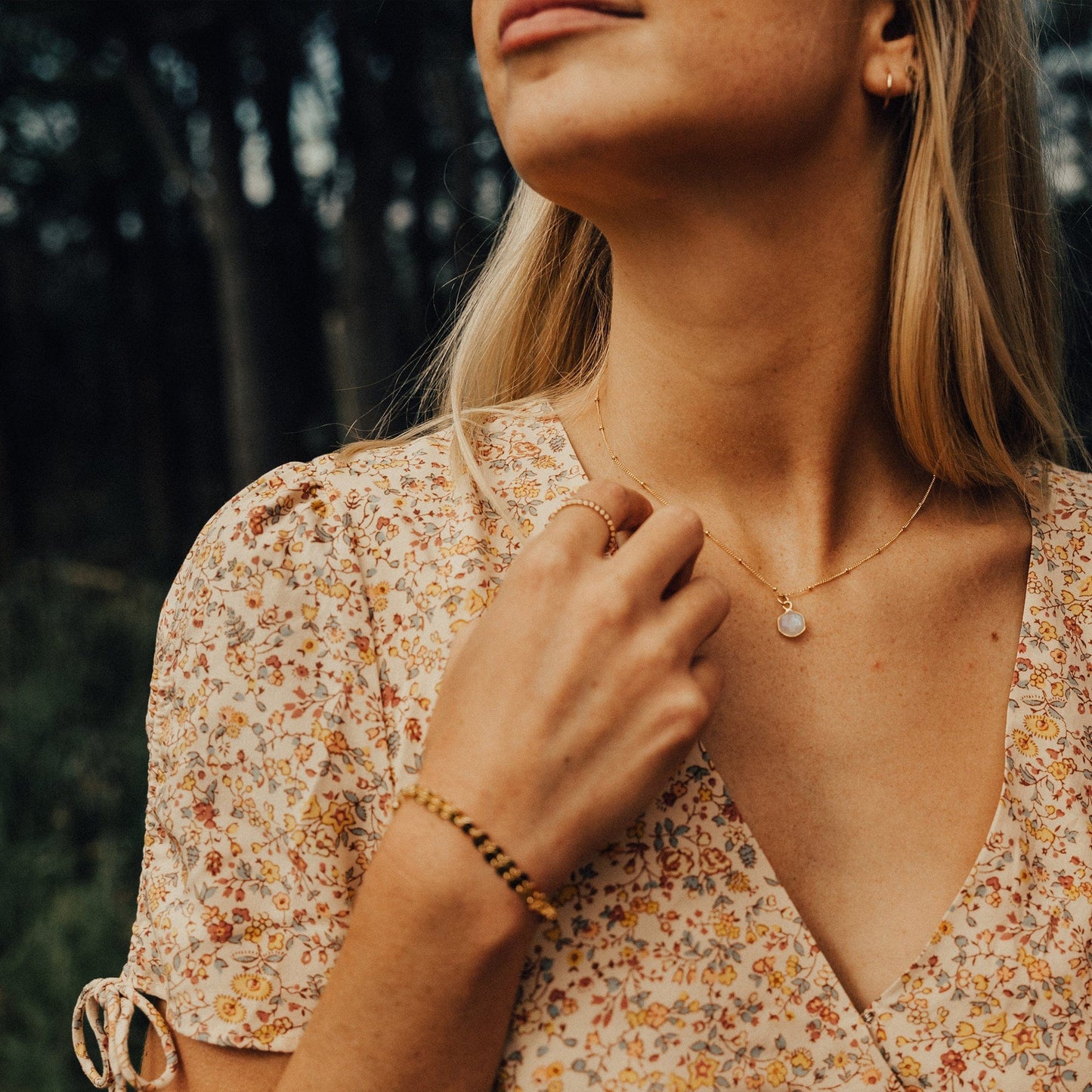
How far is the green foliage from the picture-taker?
3688 millimetres

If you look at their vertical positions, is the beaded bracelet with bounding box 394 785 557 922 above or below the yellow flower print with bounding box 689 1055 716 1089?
above

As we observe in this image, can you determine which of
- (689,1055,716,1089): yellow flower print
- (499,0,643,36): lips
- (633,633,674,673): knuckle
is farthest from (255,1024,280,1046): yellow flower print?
(499,0,643,36): lips

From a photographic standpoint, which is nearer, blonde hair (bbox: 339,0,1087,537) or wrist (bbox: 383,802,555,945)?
wrist (bbox: 383,802,555,945)

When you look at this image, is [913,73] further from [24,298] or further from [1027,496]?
[24,298]

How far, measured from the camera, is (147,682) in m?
6.34

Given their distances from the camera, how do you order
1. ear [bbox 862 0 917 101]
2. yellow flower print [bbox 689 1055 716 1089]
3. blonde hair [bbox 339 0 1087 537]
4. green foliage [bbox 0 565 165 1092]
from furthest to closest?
1. green foliage [bbox 0 565 165 1092]
2. blonde hair [bbox 339 0 1087 537]
3. ear [bbox 862 0 917 101]
4. yellow flower print [bbox 689 1055 716 1089]

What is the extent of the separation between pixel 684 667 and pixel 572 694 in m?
0.13

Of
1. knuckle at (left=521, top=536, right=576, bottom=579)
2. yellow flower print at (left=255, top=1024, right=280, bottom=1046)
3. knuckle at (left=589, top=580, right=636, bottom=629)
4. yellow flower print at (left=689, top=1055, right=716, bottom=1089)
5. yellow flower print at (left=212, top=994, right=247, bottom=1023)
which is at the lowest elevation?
yellow flower print at (left=689, top=1055, right=716, bottom=1089)

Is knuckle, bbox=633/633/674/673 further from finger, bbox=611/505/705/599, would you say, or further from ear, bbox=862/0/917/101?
ear, bbox=862/0/917/101

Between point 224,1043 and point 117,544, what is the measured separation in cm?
1141

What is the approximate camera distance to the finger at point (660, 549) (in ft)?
3.93

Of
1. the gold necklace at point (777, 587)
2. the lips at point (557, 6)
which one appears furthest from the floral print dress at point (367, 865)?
the lips at point (557, 6)

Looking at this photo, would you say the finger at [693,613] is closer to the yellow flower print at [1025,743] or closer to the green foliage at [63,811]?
the yellow flower print at [1025,743]

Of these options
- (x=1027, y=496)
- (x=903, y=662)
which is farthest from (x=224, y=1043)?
(x=1027, y=496)
